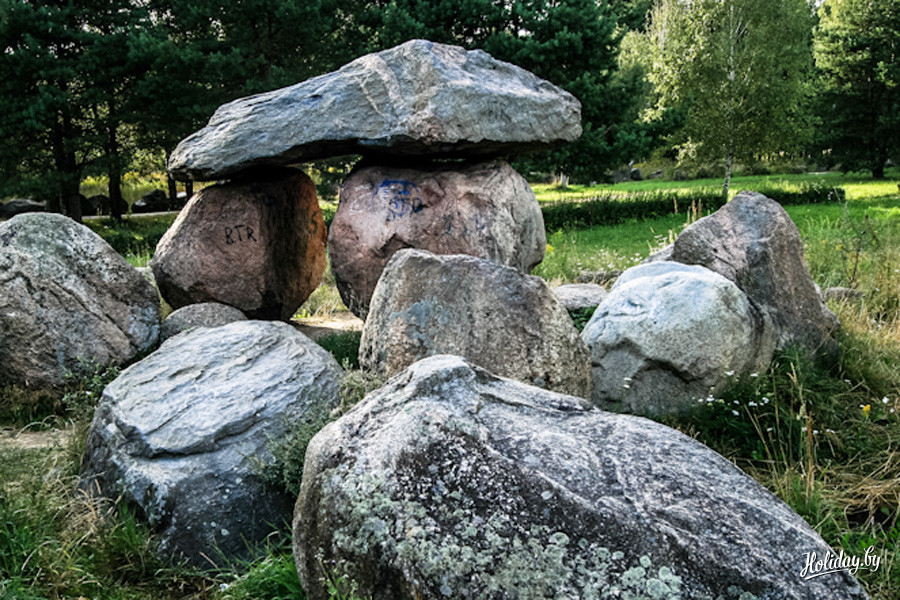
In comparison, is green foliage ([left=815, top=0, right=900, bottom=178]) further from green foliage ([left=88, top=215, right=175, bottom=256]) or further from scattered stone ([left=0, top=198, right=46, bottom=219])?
scattered stone ([left=0, top=198, right=46, bottom=219])

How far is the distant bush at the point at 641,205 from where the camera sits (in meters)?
16.4

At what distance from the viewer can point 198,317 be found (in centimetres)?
641

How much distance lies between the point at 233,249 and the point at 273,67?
819cm


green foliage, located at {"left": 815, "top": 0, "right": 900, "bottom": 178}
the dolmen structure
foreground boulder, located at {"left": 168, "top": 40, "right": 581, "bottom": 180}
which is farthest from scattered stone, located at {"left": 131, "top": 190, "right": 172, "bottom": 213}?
green foliage, located at {"left": 815, "top": 0, "right": 900, "bottom": 178}

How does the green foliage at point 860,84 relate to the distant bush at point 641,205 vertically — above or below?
above

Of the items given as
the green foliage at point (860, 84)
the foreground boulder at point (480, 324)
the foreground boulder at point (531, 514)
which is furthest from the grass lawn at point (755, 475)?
the green foliage at point (860, 84)

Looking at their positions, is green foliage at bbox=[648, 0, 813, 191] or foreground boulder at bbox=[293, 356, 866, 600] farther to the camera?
green foliage at bbox=[648, 0, 813, 191]

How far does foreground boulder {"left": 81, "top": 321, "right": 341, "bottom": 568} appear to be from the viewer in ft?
11.0

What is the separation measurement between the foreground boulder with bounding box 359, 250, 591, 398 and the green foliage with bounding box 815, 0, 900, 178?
21896 mm

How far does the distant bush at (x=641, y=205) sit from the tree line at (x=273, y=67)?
42.4 inches

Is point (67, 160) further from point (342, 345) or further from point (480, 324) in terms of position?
point (480, 324)

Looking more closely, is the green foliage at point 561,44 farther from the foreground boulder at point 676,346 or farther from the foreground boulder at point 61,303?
the foreground boulder at point 676,346

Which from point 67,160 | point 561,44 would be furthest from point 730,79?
point 67,160

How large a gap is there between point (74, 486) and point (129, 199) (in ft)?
75.9
